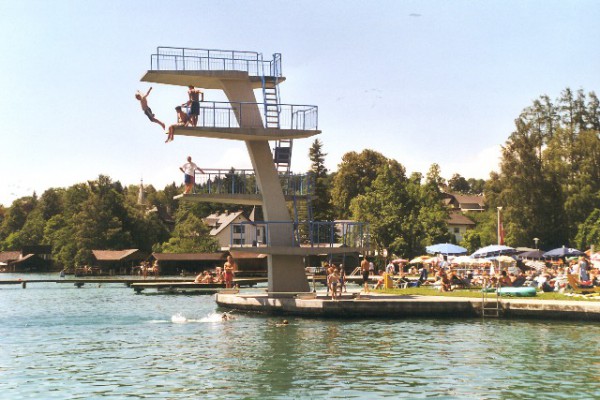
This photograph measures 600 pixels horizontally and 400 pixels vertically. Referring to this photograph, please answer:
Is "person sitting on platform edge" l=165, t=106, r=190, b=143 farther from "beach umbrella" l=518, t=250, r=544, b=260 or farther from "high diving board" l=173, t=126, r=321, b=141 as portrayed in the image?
"beach umbrella" l=518, t=250, r=544, b=260

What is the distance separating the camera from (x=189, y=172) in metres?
39.3

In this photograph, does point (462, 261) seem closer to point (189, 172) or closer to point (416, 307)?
point (416, 307)

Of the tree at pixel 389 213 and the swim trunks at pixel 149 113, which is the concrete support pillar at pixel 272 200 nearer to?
the swim trunks at pixel 149 113

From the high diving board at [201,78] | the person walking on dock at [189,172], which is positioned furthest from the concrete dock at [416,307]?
the high diving board at [201,78]

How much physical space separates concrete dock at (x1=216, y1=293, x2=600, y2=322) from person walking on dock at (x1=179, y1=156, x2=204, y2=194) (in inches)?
248

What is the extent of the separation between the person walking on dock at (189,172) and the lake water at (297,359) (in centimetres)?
691

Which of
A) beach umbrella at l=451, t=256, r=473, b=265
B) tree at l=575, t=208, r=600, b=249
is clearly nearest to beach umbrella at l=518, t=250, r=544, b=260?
tree at l=575, t=208, r=600, b=249

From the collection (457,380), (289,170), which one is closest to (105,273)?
(289,170)

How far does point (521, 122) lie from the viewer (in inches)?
3487

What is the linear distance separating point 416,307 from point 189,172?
12773mm

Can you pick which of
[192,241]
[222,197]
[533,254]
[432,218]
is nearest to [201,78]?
[222,197]

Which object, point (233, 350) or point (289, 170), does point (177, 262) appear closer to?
point (289, 170)

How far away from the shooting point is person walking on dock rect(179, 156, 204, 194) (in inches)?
1547

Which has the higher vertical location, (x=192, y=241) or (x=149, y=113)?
(x=149, y=113)
